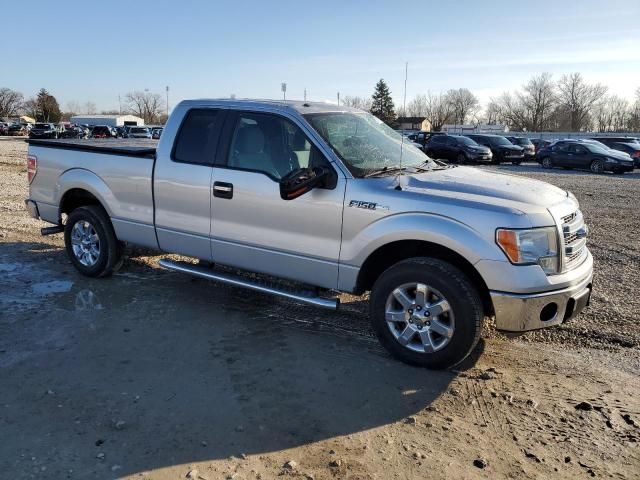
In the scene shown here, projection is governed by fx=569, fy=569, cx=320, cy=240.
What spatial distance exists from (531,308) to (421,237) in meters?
0.90

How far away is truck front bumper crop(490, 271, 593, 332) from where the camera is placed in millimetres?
3926

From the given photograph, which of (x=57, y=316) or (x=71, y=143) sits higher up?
(x=71, y=143)

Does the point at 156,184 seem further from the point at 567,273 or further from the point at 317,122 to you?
the point at 567,273

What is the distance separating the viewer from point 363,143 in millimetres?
5039

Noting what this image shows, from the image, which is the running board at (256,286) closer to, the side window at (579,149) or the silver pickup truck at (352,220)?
the silver pickup truck at (352,220)

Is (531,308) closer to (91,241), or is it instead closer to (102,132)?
(91,241)

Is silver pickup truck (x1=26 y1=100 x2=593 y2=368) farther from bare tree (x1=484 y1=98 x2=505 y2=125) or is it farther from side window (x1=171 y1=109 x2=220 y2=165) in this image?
bare tree (x1=484 y1=98 x2=505 y2=125)

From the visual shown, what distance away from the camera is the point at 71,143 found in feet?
21.7

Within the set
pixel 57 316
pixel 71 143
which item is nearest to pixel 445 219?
pixel 57 316

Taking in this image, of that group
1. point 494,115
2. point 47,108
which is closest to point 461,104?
point 494,115

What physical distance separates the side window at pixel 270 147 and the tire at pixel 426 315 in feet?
3.81

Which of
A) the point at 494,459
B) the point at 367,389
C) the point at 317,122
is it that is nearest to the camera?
the point at 494,459

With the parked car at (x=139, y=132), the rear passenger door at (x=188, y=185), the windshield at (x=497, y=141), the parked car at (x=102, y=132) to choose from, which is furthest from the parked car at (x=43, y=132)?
the rear passenger door at (x=188, y=185)

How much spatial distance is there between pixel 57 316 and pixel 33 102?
422ft
